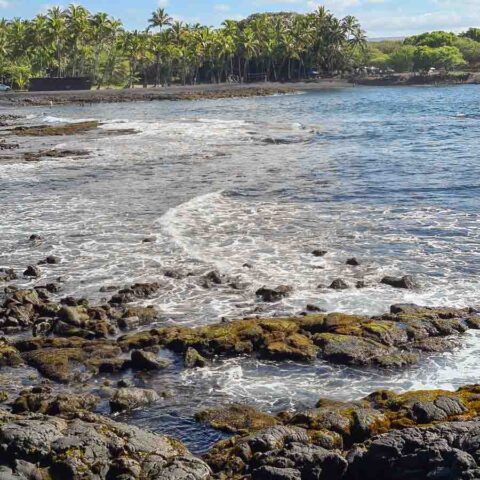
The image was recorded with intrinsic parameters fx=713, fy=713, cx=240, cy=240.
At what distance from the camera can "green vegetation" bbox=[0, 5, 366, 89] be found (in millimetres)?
152750

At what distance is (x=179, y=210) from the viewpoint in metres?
36.2

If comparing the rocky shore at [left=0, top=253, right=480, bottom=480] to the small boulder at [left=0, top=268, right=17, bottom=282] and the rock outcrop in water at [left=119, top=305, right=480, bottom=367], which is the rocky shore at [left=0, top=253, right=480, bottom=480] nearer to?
the rock outcrop in water at [left=119, top=305, right=480, bottom=367]

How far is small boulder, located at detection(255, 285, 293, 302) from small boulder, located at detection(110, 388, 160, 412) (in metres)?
7.12

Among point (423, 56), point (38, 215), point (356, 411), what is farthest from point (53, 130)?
point (423, 56)

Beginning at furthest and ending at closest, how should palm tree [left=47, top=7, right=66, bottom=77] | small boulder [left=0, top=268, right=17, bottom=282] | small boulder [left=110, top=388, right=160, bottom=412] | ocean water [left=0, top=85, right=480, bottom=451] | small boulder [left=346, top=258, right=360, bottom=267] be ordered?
palm tree [left=47, top=7, right=66, bottom=77], small boulder [left=346, top=258, right=360, bottom=267], small boulder [left=0, top=268, right=17, bottom=282], ocean water [left=0, top=85, right=480, bottom=451], small boulder [left=110, top=388, right=160, bottom=412]

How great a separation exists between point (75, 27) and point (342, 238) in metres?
131

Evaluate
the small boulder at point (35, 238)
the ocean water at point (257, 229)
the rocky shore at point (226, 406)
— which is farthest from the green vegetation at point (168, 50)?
the rocky shore at point (226, 406)

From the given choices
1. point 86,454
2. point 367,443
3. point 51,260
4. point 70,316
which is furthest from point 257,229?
point 86,454

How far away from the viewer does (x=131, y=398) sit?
15734mm

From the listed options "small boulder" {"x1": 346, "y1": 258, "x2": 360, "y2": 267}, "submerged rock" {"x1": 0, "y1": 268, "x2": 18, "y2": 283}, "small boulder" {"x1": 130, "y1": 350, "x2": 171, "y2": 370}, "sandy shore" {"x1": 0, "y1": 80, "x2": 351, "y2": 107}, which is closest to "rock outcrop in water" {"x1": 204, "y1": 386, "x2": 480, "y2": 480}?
"small boulder" {"x1": 130, "y1": 350, "x2": 171, "y2": 370}

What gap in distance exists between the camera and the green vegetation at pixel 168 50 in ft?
501

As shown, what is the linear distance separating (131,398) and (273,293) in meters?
7.99

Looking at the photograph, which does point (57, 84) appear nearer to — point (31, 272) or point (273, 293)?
point (31, 272)

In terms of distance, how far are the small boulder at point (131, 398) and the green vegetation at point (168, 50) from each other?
14109 cm
